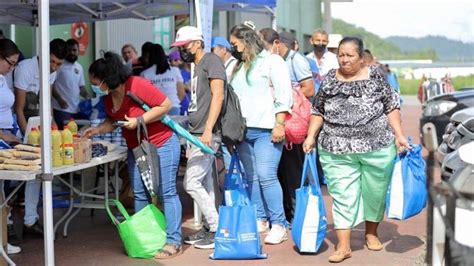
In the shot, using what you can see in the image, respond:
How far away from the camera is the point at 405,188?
6.39 m

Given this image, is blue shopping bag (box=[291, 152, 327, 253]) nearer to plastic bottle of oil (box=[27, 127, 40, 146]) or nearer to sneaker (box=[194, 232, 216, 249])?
sneaker (box=[194, 232, 216, 249])

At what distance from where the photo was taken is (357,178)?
21.1ft

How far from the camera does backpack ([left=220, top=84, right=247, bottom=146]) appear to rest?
670 cm

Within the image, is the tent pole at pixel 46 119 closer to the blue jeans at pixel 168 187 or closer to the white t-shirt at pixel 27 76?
the blue jeans at pixel 168 187

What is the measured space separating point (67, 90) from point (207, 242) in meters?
3.90

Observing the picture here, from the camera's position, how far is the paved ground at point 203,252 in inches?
257

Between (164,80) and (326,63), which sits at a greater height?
(326,63)

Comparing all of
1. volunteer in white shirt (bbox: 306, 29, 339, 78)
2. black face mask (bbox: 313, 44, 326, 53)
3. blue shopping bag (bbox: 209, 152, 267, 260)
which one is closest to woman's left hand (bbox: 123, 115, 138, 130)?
blue shopping bag (bbox: 209, 152, 267, 260)

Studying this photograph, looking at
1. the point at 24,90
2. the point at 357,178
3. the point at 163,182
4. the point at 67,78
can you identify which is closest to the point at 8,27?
the point at 67,78

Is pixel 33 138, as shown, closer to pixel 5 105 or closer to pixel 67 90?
pixel 5 105

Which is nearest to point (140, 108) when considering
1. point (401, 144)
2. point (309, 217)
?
point (309, 217)

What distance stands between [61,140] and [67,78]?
4096 millimetres

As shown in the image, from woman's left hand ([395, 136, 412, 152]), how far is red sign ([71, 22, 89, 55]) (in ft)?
27.5

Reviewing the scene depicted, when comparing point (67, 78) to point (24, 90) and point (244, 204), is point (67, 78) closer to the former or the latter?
point (24, 90)
